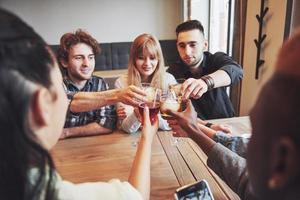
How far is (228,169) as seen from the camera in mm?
793

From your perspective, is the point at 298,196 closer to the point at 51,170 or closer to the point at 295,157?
the point at 295,157

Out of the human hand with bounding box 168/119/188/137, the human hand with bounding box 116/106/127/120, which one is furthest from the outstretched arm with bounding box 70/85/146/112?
the human hand with bounding box 168/119/188/137

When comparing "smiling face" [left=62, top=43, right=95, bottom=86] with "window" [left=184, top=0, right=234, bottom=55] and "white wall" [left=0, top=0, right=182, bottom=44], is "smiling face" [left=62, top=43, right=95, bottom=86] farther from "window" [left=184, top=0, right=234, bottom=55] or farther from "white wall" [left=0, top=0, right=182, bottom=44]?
"white wall" [left=0, top=0, right=182, bottom=44]

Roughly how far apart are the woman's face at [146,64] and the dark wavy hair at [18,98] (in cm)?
143

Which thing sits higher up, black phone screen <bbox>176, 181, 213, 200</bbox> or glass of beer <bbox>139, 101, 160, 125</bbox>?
glass of beer <bbox>139, 101, 160, 125</bbox>

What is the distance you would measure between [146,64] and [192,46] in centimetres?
39

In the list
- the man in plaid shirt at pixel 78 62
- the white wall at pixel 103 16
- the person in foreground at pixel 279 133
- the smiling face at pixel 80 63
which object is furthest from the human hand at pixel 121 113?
the white wall at pixel 103 16

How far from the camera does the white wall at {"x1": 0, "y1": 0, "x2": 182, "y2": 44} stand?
4.85 meters

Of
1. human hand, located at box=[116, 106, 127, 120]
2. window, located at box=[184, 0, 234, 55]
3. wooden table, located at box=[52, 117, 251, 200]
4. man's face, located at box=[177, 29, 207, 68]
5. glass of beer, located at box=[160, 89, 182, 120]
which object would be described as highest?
window, located at box=[184, 0, 234, 55]

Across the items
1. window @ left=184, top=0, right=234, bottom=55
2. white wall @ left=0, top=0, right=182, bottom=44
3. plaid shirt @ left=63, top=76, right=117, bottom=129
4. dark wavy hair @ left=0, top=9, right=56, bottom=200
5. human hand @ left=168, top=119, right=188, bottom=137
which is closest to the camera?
dark wavy hair @ left=0, top=9, right=56, bottom=200

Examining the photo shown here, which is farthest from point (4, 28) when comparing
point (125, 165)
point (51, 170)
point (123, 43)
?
point (123, 43)

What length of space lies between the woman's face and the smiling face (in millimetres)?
326

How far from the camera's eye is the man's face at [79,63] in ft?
5.98

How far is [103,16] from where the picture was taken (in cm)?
501
